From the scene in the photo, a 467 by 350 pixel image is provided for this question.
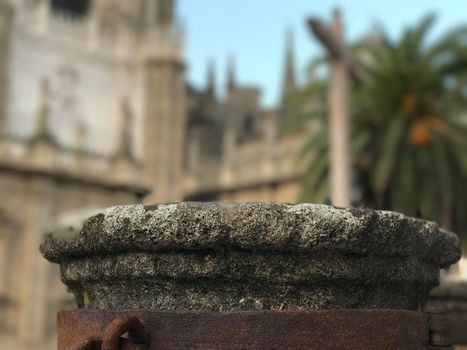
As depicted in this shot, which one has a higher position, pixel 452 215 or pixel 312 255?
pixel 452 215

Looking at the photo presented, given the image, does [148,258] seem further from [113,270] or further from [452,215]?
[452,215]

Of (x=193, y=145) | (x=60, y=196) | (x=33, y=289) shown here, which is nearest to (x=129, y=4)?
(x=193, y=145)

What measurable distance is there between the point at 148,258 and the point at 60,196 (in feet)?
78.2

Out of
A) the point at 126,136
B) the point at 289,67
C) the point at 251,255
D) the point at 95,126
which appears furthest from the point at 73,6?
the point at 251,255

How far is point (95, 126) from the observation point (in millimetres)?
30906

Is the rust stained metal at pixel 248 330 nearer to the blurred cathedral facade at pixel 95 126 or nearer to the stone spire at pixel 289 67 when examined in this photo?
the blurred cathedral facade at pixel 95 126

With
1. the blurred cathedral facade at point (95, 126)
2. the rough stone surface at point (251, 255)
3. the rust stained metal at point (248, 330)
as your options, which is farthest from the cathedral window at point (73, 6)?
the rust stained metal at point (248, 330)

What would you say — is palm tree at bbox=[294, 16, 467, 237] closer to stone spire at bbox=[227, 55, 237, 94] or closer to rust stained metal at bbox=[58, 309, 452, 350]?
rust stained metal at bbox=[58, 309, 452, 350]

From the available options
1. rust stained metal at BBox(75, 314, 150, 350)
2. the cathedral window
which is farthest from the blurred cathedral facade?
rust stained metal at BBox(75, 314, 150, 350)

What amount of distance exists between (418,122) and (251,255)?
14621 millimetres

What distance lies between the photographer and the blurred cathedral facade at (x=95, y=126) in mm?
24422

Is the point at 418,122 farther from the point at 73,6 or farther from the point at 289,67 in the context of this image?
the point at 289,67

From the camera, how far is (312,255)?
1768 millimetres

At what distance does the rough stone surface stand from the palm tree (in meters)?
13.4
